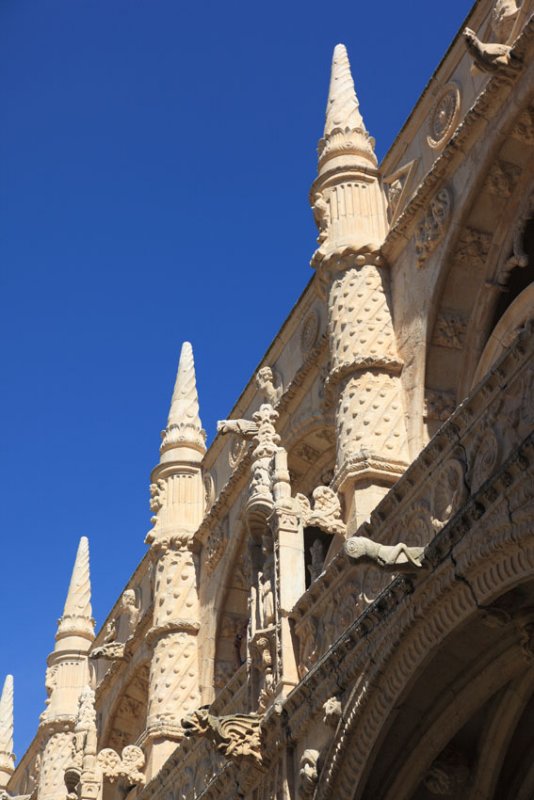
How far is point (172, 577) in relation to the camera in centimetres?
2247

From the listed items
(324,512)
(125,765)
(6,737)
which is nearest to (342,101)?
(324,512)

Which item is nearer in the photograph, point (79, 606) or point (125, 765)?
point (125, 765)

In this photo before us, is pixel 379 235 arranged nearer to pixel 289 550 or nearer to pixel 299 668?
pixel 289 550

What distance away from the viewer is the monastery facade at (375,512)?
34.6 ft

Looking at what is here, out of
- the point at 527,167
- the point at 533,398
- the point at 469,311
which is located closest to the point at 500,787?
the point at 533,398

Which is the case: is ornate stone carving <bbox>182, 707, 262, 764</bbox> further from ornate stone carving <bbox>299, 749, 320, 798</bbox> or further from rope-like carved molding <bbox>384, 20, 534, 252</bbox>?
rope-like carved molding <bbox>384, 20, 534, 252</bbox>

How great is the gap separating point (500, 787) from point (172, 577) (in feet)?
35.9

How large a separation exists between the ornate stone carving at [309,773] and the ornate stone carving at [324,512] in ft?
10.7

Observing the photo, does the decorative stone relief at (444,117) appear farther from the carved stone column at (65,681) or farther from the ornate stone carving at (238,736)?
the carved stone column at (65,681)

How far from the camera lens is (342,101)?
18859mm

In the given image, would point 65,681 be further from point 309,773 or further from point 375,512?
point 375,512

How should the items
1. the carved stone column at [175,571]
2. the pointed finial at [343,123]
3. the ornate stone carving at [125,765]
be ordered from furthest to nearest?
the carved stone column at [175,571] < the ornate stone carving at [125,765] < the pointed finial at [343,123]

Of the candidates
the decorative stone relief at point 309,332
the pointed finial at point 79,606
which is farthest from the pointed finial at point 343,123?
the pointed finial at point 79,606

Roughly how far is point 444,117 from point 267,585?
20.1 feet
